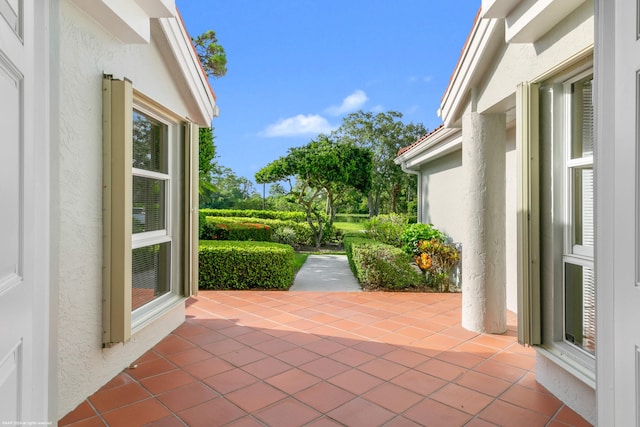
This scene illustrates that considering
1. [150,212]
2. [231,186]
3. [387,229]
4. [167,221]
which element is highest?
[231,186]

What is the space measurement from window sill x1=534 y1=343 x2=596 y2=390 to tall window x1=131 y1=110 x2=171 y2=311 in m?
3.72

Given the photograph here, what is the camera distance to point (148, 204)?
399 cm

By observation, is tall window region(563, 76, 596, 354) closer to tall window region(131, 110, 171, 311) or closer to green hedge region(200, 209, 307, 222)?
tall window region(131, 110, 171, 311)

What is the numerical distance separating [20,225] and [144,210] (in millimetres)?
2785

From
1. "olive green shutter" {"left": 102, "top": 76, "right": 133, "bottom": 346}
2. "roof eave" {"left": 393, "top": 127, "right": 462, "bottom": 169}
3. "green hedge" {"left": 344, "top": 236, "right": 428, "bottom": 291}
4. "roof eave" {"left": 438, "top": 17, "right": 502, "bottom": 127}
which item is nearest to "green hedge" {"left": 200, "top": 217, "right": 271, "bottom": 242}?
"roof eave" {"left": 393, "top": 127, "right": 462, "bottom": 169}

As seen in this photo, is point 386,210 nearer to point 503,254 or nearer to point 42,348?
point 503,254

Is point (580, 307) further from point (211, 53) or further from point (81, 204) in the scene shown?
point (211, 53)

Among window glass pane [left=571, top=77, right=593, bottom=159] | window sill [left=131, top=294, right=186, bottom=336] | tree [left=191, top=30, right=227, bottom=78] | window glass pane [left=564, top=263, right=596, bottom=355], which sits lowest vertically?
window sill [left=131, top=294, right=186, bottom=336]

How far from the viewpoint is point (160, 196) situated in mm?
4273

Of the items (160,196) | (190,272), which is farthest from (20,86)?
(190,272)

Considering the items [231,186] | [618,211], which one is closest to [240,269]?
[618,211]

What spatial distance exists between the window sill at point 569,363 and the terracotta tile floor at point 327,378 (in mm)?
349

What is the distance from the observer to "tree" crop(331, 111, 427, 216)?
22906 millimetres

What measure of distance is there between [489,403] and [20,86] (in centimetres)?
338
